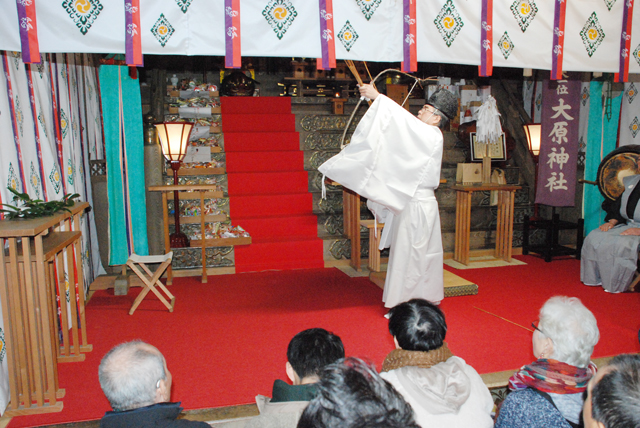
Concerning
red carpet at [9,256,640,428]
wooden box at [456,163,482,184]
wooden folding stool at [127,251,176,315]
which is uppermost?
wooden box at [456,163,482,184]

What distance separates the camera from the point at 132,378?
1.45 m

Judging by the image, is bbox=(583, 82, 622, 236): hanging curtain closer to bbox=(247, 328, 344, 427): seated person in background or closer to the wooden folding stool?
the wooden folding stool

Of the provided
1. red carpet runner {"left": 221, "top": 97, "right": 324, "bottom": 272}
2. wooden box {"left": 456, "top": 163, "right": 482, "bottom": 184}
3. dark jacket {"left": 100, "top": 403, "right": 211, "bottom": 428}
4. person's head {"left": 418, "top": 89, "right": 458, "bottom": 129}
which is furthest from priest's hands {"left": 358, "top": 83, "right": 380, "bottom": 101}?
wooden box {"left": 456, "top": 163, "right": 482, "bottom": 184}

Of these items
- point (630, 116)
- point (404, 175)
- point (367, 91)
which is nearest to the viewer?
point (367, 91)

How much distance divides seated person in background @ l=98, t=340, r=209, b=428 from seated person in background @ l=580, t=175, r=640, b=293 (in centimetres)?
446

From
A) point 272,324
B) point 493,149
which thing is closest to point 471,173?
point 493,149

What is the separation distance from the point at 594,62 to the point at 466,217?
241 centimetres

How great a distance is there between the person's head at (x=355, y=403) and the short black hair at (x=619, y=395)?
1.47 feet

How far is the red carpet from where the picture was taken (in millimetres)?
2830

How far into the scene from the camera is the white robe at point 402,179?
11.7 feet

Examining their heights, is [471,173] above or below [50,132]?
below

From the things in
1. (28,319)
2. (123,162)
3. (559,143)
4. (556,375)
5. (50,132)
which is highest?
(50,132)

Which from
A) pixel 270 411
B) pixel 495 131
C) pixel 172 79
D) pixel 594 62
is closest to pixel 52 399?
pixel 270 411

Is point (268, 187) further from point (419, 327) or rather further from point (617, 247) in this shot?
point (419, 327)
